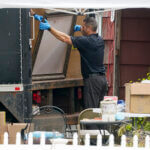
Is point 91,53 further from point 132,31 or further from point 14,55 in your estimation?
point 132,31

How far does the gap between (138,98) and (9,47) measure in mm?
2286

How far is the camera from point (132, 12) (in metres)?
12.8

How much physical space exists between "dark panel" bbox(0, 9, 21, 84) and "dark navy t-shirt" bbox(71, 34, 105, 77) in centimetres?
109

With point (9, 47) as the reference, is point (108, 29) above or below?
above

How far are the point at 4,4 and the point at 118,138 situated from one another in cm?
296

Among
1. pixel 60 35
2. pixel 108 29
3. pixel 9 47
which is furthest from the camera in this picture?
pixel 108 29

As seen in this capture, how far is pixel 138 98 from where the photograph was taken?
7.30m

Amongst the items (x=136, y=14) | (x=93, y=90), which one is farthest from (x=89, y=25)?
(x=136, y=14)

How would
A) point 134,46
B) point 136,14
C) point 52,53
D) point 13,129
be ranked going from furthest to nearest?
point 134,46 → point 136,14 → point 52,53 → point 13,129

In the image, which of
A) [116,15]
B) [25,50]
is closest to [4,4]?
[25,50]

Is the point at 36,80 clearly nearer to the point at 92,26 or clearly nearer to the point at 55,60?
the point at 55,60

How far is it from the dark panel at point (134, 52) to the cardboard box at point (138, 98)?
18.4 ft

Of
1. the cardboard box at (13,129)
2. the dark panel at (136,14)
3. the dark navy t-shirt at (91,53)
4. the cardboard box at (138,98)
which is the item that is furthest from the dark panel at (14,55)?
the dark panel at (136,14)

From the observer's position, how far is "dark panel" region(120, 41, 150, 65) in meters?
12.9
